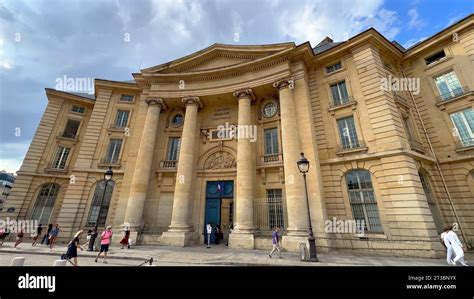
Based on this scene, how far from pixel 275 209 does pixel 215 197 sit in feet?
16.7

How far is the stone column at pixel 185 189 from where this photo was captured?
44.4 feet

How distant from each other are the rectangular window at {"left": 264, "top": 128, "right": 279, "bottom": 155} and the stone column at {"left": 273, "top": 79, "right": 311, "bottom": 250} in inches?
81.7

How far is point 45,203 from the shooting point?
17.9m

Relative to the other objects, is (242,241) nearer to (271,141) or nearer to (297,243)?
(297,243)

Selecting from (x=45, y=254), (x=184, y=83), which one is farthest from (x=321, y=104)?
(x=45, y=254)

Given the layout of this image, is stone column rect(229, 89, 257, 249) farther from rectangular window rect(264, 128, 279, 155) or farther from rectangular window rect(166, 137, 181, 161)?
rectangular window rect(166, 137, 181, 161)

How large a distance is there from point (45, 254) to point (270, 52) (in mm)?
19997

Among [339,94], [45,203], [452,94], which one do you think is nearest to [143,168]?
[45,203]

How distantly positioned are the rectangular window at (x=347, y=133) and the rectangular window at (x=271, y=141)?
474 cm

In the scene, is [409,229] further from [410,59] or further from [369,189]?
[410,59]

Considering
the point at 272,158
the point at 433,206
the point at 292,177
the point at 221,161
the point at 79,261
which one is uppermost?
the point at 221,161

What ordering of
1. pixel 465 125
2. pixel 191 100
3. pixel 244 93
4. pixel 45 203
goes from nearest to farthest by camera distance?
pixel 465 125, pixel 244 93, pixel 191 100, pixel 45 203

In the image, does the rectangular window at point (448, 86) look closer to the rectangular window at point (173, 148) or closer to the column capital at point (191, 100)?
the column capital at point (191, 100)

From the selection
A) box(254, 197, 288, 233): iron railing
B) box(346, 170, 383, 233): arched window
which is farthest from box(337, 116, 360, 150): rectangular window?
box(254, 197, 288, 233): iron railing
